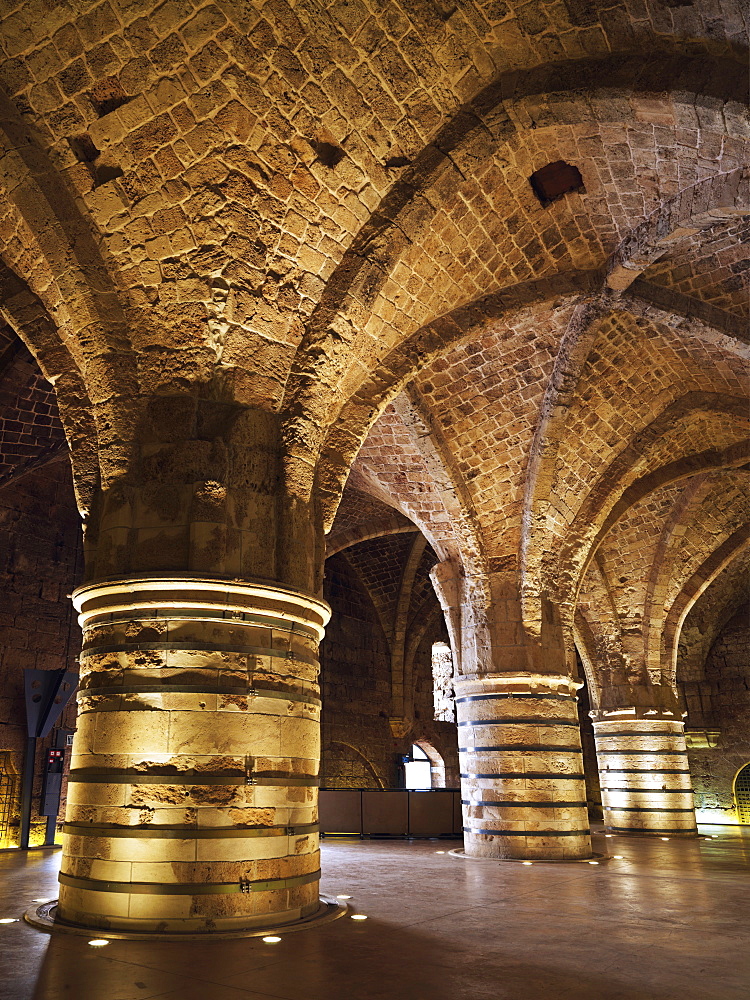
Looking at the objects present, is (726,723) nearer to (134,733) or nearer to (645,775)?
(645,775)

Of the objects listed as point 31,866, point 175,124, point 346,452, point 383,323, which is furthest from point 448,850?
point 175,124

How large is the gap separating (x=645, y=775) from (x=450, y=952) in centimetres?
1019

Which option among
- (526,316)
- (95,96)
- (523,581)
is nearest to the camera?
(95,96)

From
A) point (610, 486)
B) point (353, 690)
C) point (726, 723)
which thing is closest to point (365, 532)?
point (353, 690)

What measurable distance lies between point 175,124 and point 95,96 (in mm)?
506

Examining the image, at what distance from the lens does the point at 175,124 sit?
5.02 m

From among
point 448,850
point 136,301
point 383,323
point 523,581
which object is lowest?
point 448,850

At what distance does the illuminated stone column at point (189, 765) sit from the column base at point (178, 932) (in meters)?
0.03

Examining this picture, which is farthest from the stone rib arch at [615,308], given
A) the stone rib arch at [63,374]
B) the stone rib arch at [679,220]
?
the stone rib arch at [63,374]

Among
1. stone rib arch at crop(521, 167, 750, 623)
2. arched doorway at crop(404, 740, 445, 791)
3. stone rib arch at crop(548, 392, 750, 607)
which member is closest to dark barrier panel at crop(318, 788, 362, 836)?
stone rib arch at crop(521, 167, 750, 623)

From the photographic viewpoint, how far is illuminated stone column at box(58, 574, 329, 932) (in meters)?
4.13

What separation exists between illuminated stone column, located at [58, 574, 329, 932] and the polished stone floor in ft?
1.00

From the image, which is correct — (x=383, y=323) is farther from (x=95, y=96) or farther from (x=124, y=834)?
(x=124, y=834)

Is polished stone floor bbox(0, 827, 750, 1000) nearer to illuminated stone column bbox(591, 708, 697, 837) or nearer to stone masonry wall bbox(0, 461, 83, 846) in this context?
stone masonry wall bbox(0, 461, 83, 846)
